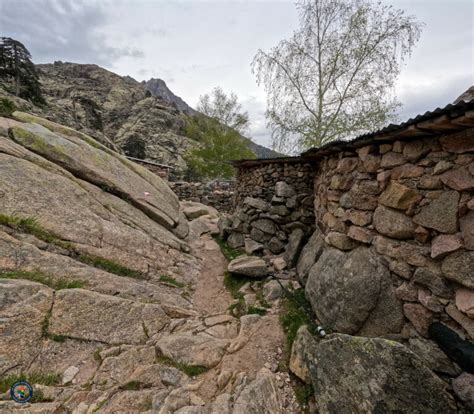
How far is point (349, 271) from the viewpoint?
10.6ft

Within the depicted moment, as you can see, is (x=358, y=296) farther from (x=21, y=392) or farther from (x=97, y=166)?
(x=97, y=166)

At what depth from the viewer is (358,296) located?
2.99m

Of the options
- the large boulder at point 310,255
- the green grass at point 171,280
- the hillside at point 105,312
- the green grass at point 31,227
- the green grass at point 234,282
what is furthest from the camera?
the green grass at point 234,282

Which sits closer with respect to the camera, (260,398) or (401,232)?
(260,398)

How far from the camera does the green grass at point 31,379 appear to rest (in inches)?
90.6

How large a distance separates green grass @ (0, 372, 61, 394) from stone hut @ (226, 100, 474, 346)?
359cm

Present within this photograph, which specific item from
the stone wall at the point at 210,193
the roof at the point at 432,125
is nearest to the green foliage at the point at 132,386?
the roof at the point at 432,125

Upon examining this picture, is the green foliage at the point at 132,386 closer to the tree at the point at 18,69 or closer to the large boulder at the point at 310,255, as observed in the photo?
the large boulder at the point at 310,255

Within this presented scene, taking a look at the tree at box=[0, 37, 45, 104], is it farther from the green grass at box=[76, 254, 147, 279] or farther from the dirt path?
the dirt path

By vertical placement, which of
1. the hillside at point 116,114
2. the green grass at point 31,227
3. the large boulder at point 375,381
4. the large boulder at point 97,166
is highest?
the hillside at point 116,114

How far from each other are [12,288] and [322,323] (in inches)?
177

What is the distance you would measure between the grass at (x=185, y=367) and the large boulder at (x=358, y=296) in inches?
76.7

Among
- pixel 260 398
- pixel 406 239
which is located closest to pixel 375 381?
pixel 260 398

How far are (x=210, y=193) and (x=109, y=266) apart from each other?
9.69 metres
